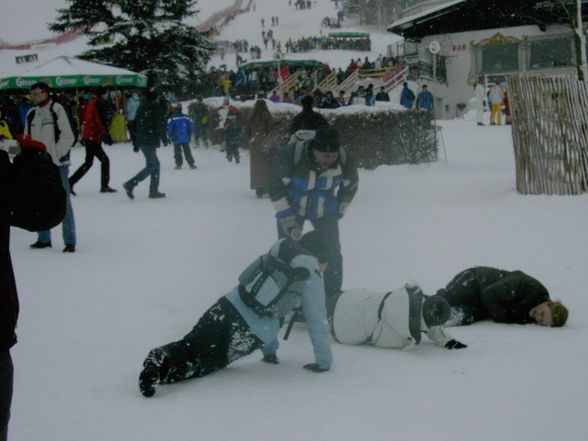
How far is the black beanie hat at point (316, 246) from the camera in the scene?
4355 mm

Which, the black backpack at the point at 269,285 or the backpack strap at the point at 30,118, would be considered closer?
Answer: the black backpack at the point at 269,285

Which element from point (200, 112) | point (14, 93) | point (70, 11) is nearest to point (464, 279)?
point (200, 112)

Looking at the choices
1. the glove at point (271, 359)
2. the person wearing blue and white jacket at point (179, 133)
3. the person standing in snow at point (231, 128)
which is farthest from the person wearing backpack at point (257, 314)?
the person standing in snow at point (231, 128)

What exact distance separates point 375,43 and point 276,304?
6216cm

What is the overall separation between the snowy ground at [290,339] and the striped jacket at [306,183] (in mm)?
907

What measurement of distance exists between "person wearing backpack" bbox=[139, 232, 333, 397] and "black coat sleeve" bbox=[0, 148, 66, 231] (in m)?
1.82

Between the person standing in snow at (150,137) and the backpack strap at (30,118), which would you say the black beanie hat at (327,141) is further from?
the person standing in snow at (150,137)

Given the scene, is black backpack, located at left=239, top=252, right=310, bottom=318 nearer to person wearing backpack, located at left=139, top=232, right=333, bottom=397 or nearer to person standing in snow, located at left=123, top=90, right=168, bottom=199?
person wearing backpack, located at left=139, top=232, right=333, bottom=397

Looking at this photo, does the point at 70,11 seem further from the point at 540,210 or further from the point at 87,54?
the point at 540,210

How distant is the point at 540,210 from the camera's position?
9477 mm

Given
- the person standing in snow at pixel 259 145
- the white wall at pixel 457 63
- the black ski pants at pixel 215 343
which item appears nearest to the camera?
the black ski pants at pixel 215 343

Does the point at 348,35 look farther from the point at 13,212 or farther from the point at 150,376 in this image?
the point at 13,212

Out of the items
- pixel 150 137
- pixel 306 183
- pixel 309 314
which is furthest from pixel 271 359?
pixel 150 137

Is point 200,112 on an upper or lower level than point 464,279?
upper
